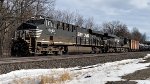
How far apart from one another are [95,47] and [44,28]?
16291mm

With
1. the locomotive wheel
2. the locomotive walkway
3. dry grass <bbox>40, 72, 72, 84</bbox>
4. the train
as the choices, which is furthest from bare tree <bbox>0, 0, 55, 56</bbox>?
dry grass <bbox>40, 72, 72, 84</bbox>

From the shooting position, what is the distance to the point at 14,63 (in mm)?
18422

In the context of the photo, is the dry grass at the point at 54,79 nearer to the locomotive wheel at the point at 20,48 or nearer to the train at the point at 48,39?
the train at the point at 48,39

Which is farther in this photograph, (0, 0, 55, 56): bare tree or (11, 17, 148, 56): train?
(0, 0, 55, 56): bare tree

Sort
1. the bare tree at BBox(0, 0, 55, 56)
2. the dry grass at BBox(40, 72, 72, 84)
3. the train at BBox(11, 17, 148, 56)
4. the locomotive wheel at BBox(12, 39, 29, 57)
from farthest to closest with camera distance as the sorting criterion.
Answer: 1. the bare tree at BBox(0, 0, 55, 56)
2. the train at BBox(11, 17, 148, 56)
3. the locomotive wheel at BBox(12, 39, 29, 57)
4. the dry grass at BBox(40, 72, 72, 84)

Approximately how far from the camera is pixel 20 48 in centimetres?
2881

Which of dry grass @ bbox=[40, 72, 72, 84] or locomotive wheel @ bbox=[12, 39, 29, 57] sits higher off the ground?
locomotive wheel @ bbox=[12, 39, 29, 57]

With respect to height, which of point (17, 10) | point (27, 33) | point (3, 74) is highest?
point (17, 10)

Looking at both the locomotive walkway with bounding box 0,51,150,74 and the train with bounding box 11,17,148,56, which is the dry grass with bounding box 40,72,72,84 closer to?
the locomotive walkway with bounding box 0,51,150,74

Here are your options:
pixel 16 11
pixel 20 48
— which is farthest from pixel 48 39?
pixel 16 11

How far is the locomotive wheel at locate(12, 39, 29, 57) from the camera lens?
93.3 feet

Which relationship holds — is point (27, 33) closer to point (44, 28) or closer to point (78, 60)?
point (44, 28)

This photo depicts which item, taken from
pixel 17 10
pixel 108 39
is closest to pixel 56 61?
pixel 17 10

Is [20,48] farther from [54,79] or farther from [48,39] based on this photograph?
[54,79]
